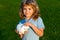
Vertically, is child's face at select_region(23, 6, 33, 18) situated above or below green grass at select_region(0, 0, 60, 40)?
above

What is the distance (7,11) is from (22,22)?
20.6ft

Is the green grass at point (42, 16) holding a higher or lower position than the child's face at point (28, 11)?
lower

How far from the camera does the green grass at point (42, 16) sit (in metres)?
8.24

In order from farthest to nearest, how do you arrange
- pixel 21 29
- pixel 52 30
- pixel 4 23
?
pixel 4 23, pixel 52 30, pixel 21 29

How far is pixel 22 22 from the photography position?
188 inches

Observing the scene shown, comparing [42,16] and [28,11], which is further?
[42,16]

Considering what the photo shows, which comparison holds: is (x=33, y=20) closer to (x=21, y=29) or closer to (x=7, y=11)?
(x=21, y=29)

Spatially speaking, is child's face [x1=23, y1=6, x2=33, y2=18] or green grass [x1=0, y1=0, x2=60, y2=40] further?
green grass [x1=0, y1=0, x2=60, y2=40]

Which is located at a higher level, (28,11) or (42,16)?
(28,11)

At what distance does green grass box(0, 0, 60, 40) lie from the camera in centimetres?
824

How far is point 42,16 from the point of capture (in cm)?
998

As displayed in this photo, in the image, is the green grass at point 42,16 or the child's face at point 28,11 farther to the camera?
the green grass at point 42,16

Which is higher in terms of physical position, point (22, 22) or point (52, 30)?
point (22, 22)

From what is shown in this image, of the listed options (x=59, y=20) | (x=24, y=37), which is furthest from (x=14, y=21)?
(x=24, y=37)
